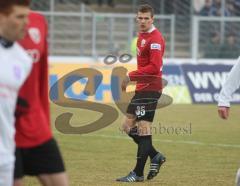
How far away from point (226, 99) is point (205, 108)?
55.8 ft

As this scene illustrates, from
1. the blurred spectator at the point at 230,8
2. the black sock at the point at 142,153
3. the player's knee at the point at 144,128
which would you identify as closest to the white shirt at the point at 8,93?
the black sock at the point at 142,153

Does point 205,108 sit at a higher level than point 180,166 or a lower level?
lower

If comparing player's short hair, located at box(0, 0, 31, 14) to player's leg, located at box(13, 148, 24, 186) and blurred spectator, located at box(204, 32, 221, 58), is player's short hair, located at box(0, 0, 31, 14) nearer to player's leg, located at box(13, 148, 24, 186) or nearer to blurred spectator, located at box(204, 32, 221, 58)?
player's leg, located at box(13, 148, 24, 186)

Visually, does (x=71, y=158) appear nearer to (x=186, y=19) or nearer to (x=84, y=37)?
(x=84, y=37)

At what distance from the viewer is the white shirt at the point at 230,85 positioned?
8203 millimetres

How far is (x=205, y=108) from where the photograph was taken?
25219 mm

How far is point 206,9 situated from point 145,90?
903 inches

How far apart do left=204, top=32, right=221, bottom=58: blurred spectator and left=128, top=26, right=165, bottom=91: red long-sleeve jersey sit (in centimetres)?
1807

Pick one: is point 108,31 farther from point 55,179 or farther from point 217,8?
point 55,179

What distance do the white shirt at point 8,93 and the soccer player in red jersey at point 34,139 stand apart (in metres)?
0.38

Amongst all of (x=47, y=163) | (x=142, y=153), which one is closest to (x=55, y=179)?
(x=47, y=163)

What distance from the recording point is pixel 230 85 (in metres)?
8.26

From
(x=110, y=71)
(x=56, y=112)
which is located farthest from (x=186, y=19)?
(x=56, y=112)

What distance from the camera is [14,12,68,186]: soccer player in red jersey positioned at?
19.6 ft
